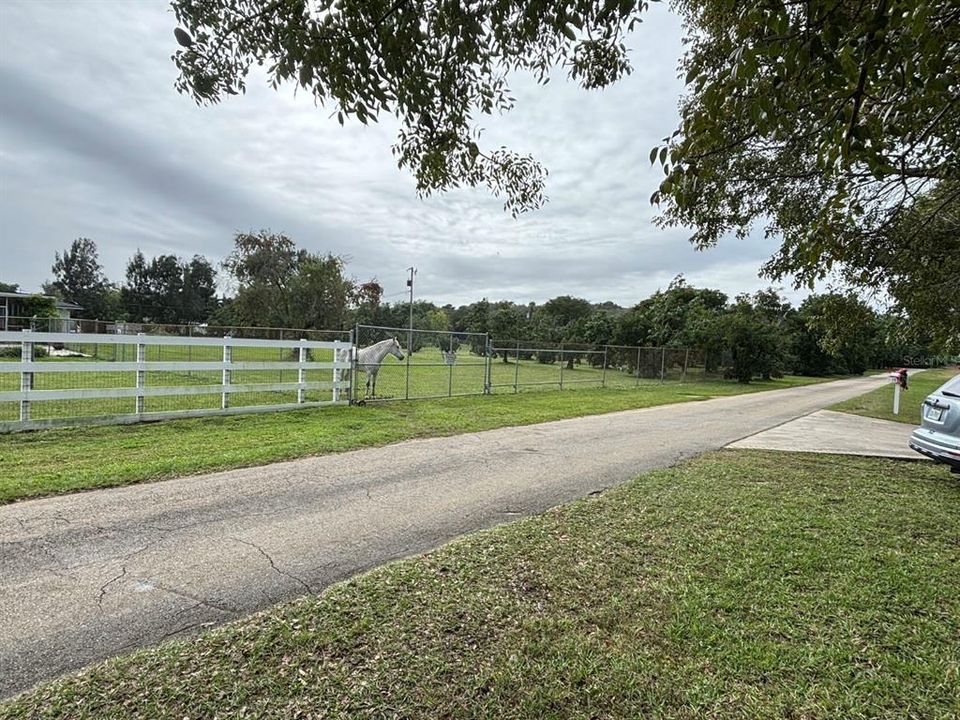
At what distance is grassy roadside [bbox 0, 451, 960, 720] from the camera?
225 cm

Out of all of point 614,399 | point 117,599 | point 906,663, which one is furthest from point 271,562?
point 614,399

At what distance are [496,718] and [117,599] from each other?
2379 millimetres

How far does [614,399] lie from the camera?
54.8 ft

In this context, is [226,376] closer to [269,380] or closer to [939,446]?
[269,380]

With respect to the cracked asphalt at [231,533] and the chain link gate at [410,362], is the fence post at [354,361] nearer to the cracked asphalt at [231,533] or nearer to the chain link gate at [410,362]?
the chain link gate at [410,362]

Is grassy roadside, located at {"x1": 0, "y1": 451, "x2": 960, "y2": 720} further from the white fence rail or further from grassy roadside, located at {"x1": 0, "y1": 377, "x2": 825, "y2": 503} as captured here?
the white fence rail

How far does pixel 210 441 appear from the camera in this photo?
7719 mm

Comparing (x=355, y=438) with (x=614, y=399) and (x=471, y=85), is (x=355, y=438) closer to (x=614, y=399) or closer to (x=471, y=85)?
(x=471, y=85)

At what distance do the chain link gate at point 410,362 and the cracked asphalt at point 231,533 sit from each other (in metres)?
5.60

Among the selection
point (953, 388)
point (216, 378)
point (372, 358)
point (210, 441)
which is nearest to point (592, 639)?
point (953, 388)

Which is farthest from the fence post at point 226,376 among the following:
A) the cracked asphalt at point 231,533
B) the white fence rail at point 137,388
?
the cracked asphalt at point 231,533

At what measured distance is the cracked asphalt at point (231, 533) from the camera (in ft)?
9.32

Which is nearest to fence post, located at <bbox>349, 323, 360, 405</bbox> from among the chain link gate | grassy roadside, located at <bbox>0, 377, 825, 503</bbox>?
the chain link gate

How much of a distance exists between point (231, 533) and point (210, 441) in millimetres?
4018
